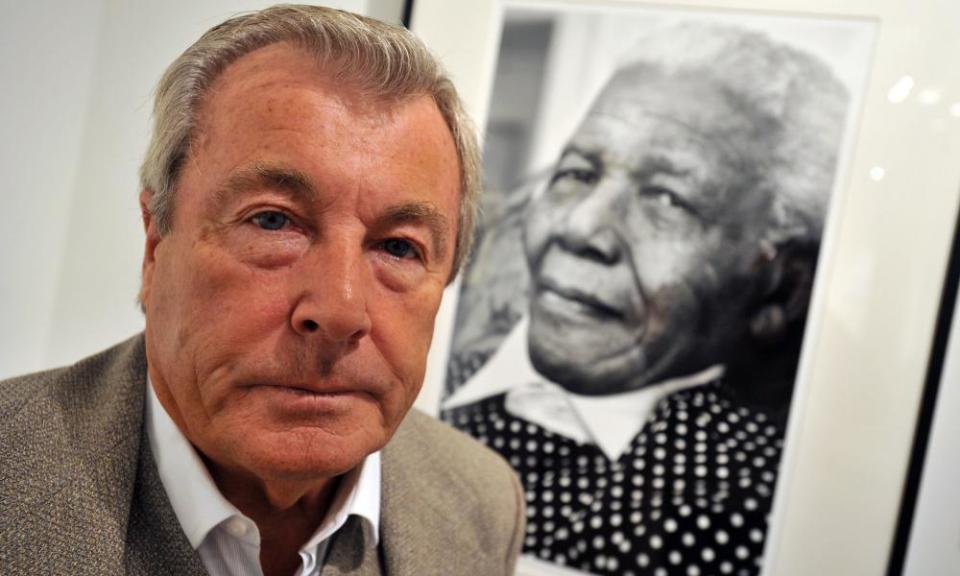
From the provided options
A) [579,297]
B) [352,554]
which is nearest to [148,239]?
[352,554]

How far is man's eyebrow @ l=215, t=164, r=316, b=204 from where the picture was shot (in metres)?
0.77

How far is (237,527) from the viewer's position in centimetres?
87

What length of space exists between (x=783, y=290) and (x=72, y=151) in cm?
102

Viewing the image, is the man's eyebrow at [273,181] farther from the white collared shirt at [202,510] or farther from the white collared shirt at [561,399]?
the white collared shirt at [561,399]

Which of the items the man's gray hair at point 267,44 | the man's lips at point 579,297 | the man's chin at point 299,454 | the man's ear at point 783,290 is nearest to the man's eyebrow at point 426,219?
the man's gray hair at point 267,44

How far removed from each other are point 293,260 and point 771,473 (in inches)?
33.6

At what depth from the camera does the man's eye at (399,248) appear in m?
0.84

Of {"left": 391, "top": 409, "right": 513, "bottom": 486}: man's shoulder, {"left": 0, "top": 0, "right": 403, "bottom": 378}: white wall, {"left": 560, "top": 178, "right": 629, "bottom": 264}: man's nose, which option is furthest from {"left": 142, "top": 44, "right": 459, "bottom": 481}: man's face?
{"left": 560, "top": 178, "right": 629, "bottom": 264}: man's nose

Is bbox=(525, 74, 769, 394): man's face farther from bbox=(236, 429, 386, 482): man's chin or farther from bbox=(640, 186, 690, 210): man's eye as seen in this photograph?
bbox=(236, 429, 386, 482): man's chin

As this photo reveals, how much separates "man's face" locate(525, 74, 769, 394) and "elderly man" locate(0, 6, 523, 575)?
48 centimetres

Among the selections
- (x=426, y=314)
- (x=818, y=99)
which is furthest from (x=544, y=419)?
(x=818, y=99)

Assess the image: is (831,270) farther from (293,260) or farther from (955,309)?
(293,260)

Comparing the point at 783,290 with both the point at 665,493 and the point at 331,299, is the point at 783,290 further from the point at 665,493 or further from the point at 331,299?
the point at 331,299

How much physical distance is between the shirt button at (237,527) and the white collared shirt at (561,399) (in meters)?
0.62
